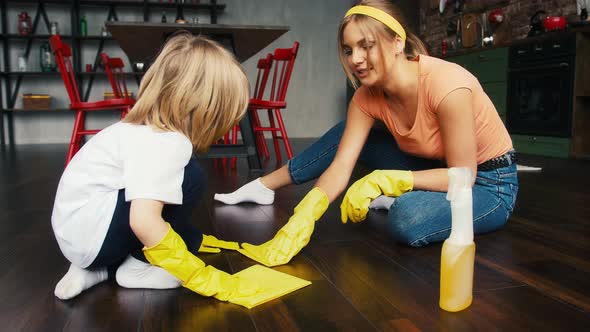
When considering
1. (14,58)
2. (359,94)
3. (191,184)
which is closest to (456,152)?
(359,94)

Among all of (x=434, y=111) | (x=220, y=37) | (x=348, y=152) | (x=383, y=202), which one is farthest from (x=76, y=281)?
(x=220, y=37)

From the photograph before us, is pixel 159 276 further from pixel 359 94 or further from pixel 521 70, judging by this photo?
pixel 521 70

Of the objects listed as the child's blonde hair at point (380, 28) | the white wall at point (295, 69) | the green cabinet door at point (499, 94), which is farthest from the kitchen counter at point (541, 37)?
the child's blonde hair at point (380, 28)

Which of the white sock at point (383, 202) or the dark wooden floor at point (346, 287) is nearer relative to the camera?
the dark wooden floor at point (346, 287)

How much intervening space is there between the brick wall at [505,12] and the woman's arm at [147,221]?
13.5ft

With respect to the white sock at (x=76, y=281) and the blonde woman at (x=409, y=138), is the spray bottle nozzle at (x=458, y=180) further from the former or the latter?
the white sock at (x=76, y=281)

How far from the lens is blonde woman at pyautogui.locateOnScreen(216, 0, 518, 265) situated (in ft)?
3.75

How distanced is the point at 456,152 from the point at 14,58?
6090 millimetres

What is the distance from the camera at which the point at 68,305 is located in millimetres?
907

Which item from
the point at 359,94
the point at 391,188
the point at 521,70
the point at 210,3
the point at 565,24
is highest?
the point at 210,3

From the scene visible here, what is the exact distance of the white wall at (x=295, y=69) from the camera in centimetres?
589

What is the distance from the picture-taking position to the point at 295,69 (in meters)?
6.60

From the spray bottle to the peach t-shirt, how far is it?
405 millimetres

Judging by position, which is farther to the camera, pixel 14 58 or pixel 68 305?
pixel 14 58
